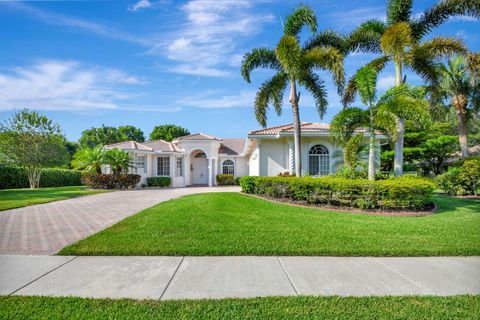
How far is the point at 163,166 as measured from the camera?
1055 inches

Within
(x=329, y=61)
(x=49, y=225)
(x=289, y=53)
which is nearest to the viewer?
(x=49, y=225)

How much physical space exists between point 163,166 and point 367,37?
1925 centimetres

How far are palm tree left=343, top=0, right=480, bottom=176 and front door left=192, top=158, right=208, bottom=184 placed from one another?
1926 centimetres

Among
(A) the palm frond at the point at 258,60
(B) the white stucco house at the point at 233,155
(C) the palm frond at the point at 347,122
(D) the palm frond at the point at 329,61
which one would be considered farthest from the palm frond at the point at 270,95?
(C) the palm frond at the point at 347,122

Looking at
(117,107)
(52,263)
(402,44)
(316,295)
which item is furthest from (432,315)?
(117,107)

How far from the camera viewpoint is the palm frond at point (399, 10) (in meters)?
15.5

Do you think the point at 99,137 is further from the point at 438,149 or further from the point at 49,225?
the point at 438,149

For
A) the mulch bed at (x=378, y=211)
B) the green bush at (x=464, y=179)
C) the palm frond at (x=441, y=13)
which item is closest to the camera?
the mulch bed at (x=378, y=211)

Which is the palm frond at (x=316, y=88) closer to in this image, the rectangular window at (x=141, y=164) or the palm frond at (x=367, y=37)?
the palm frond at (x=367, y=37)

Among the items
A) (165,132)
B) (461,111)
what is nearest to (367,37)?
(461,111)

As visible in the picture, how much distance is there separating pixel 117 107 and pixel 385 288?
17506mm

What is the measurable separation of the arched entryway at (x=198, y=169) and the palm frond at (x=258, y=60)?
1453 cm

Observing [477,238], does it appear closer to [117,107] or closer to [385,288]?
[385,288]

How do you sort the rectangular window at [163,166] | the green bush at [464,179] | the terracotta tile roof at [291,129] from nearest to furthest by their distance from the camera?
the green bush at [464,179]
the terracotta tile roof at [291,129]
the rectangular window at [163,166]
